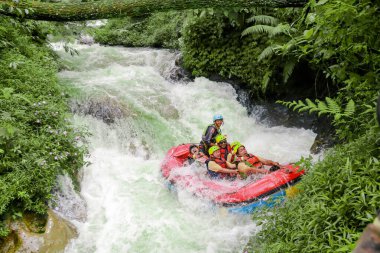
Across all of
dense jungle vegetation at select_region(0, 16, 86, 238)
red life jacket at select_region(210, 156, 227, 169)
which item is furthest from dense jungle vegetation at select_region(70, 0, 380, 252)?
dense jungle vegetation at select_region(0, 16, 86, 238)

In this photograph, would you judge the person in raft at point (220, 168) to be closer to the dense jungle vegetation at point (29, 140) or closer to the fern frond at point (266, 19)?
the dense jungle vegetation at point (29, 140)

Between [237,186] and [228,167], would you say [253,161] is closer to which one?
[228,167]

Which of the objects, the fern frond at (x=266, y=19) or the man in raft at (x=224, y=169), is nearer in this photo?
the man in raft at (x=224, y=169)

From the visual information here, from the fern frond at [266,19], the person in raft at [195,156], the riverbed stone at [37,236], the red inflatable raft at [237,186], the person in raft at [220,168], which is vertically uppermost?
the fern frond at [266,19]

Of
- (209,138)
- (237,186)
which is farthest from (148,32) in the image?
(237,186)

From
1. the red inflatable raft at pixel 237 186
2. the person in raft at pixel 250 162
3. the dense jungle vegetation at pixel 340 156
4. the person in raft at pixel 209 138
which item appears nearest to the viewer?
the dense jungle vegetation at pixel 340 156

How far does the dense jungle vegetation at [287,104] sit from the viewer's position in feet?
8.91

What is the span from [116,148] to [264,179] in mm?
3778

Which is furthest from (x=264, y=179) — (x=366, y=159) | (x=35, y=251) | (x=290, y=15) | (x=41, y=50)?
(x=41, y=50)

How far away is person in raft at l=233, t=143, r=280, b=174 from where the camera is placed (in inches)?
236

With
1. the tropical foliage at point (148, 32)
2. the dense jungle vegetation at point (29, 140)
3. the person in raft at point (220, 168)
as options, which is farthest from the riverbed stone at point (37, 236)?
the tropical foliage at point (148, 32)

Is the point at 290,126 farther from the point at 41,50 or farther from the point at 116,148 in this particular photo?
the point at 41,50

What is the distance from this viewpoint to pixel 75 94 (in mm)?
8469

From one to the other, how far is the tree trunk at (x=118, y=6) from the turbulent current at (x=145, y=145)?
2.49 metres
